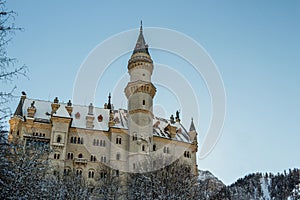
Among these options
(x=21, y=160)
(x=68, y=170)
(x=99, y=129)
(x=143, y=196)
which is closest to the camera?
(x=21, y=160)

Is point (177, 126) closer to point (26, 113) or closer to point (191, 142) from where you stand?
point (191, 142)

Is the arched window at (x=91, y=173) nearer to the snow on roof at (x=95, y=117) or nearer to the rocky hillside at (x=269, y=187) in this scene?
the snow on roof at (x=95, y=117)

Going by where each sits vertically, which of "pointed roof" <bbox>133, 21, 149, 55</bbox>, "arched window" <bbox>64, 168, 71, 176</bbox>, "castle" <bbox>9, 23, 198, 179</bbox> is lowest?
"arched window" <bbox>64, 168, 71, 176</bbox>

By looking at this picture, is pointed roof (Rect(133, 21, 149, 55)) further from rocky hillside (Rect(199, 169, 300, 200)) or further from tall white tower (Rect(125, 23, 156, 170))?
rocky hillside (Rect(199, 169, 300, 200))

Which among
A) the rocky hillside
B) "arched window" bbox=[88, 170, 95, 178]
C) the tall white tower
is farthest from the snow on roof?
the rocky hillside

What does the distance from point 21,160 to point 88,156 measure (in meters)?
A: 43.2

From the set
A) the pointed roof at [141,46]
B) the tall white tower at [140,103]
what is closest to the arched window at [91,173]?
the tall white tower at [140,103]

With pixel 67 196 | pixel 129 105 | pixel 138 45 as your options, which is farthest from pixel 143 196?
pixel 138 45

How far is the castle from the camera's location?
67812 mm

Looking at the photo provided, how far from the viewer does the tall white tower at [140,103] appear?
235ft

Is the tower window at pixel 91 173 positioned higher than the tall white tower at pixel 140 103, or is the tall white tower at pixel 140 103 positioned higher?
the tall white tower at pixel 140 103

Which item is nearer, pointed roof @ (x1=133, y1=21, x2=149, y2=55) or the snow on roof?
the snow on roof

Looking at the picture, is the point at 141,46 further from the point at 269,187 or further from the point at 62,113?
the point at 269,187

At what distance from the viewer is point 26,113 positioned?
70812mm
